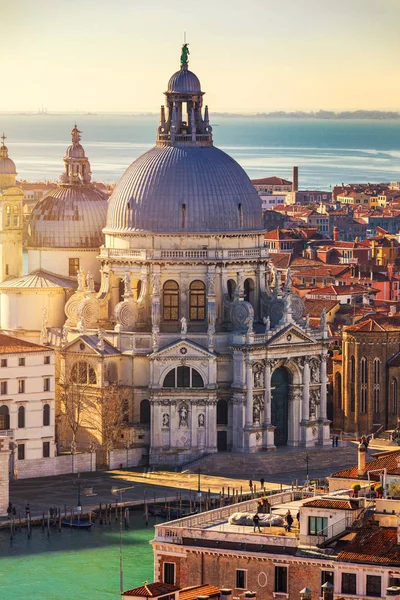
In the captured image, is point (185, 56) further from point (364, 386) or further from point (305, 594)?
point (305, 594)

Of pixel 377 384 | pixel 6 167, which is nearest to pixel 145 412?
pixel 377 384

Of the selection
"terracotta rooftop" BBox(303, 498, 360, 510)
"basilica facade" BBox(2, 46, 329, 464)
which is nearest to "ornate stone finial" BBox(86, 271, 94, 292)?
"basilica facade" BBox(2, 46, 329, 464)

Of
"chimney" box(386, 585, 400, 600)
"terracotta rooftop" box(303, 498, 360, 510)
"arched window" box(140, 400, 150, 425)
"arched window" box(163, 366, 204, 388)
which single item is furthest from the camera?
"arched window" box(140, 400, 150, 425)

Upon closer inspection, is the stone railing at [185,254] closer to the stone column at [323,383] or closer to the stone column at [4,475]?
the stone column at [323,383]

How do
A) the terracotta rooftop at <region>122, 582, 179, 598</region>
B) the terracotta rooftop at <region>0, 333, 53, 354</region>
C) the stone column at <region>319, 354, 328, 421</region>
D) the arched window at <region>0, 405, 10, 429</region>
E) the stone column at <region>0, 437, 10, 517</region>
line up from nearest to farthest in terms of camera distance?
the terracotta rooftop at <region>122, 582, 179, 598</region>
the stone column at <region>0, 437, 10, 517</region>
the arched window at <region>0, 405, 10, 429</region>
the terracotta rooftop at <region>0, 333, 53, 354</region>
the stone column at <region>319, 354, 328, 421</region>

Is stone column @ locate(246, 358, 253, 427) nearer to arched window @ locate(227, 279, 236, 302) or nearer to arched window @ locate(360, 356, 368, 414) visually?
arched window @ locate(227, 279, 236, 302)

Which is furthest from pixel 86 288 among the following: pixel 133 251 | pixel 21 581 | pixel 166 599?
pixel 166 599

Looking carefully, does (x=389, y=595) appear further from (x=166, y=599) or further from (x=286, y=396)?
(x=286, y=396)
